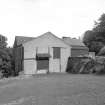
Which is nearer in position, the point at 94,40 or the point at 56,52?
the point at 56,52

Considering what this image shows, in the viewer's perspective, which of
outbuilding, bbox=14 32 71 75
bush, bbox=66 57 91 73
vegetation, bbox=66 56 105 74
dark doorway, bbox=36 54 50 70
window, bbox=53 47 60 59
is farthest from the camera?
window, bbox=53 47 60 59

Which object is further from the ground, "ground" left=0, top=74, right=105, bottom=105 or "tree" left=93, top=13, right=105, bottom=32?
"tree" left=93, top=13, right=105, bottom=32

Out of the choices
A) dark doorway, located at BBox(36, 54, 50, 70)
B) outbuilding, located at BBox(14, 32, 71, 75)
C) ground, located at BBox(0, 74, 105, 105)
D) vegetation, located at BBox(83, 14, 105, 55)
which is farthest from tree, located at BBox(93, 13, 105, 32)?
ground, located at BBox(0, 74, 105, 105)

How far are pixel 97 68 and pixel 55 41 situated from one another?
8.18 meters

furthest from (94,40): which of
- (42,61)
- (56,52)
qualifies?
(42,61)

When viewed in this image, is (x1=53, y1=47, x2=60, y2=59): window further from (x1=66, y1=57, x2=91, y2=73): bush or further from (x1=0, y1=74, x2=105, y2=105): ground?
(x1=0, y1=74, x2=105, y2=105): ground

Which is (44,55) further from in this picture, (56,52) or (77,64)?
(77,64)

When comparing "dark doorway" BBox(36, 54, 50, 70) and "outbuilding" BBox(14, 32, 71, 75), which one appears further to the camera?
"dark doorway" BBox(36, 54, 50, 70)

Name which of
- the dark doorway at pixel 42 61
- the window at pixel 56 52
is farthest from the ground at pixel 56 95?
the window at pixel 56 52

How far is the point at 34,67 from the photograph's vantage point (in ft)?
71.3

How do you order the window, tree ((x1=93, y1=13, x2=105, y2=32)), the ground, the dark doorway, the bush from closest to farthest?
1. the ground
2. the bush
3. the dark doorway
4. the window
5. tree ((x1=93, y1=13, x2=105, y2=32))

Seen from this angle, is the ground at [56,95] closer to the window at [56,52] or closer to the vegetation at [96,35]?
the window at [56,52]

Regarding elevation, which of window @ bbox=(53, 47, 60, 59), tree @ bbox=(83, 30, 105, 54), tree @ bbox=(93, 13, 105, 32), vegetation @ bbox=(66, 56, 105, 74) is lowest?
vegetation @ bbox=(66, 56, 105, 74)

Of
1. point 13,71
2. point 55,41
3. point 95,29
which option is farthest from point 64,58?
point 95,29
